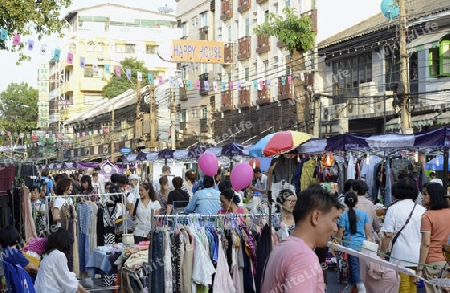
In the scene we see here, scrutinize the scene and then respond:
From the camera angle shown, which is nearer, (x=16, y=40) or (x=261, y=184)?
(x=16, y=40)

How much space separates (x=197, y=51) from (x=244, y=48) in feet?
12.1

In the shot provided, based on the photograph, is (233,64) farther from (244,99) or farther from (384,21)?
(384,21)

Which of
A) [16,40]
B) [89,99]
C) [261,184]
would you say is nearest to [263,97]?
[261,184]

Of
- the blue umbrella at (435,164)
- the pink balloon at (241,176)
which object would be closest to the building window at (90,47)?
the blue umbrella at (435,164)

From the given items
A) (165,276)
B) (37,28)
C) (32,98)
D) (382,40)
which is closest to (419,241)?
(165,276)

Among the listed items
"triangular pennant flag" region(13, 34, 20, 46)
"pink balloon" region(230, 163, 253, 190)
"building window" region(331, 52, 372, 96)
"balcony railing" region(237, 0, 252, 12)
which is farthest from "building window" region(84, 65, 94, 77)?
"pink balloon" region(230, 163, 253, 190)

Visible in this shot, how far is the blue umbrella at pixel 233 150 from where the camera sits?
21.4 metres

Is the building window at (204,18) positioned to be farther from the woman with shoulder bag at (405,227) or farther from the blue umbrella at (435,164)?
the woman with shoulder bag at (405,227)

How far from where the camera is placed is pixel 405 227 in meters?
8.48

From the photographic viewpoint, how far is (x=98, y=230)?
1297 cm

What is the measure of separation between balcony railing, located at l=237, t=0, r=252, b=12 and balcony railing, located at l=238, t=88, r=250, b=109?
4.70 meters

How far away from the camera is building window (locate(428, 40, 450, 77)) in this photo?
993 inches

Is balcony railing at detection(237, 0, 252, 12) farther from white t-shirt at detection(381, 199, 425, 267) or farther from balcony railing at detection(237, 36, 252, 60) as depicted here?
white t-shirt at detection(381, 199, 425, 267)

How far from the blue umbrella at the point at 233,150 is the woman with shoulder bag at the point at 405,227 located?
12659 mm
